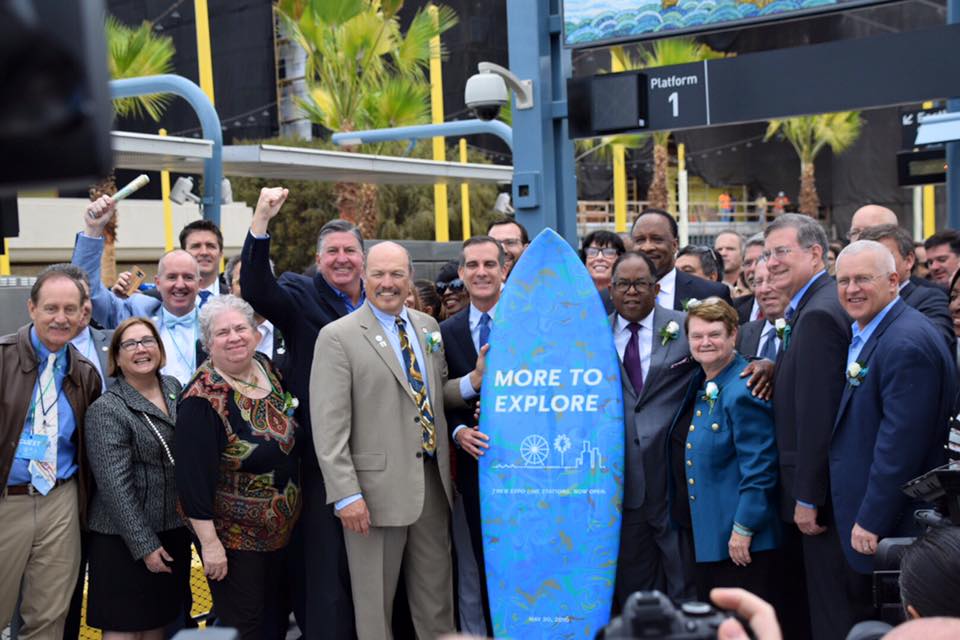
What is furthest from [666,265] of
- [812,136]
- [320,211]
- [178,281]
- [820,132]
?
[812,136]

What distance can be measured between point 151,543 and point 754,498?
2319 mm

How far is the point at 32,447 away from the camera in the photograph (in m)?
3.95

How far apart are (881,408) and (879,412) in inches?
0.6

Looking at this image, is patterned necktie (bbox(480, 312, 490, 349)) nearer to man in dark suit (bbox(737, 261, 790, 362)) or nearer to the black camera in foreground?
man in dark suit (bbox(737, 261, 790, 362))

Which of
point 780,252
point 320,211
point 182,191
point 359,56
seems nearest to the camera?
point 780,252

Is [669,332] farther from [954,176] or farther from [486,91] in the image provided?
[486,91]

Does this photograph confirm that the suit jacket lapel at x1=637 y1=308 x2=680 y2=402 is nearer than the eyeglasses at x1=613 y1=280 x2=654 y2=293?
Yes

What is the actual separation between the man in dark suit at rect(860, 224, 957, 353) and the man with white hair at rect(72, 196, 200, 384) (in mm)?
3205

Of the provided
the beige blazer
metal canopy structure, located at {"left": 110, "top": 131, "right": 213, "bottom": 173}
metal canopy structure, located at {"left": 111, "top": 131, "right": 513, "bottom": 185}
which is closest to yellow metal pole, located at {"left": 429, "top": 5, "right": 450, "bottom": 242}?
metal canopy structure, located at {"left": 111, "top": 131, "right": 513, "bottom": 185}

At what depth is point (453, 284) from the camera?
18.3 ft

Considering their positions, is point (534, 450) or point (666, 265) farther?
point (666, 265)

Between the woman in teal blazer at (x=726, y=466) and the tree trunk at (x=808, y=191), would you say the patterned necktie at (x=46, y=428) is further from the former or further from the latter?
the tree trunk at (x=808, y=191)

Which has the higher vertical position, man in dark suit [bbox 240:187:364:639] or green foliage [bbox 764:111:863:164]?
green foliage [bbox 764:111:863:164]

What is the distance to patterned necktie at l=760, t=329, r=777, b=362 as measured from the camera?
433 centimetres
